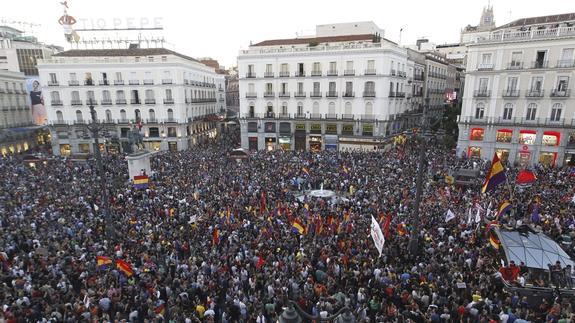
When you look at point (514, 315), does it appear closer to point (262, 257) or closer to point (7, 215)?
point (262, 257)

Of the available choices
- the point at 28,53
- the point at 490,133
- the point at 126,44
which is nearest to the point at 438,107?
the point at 490,133

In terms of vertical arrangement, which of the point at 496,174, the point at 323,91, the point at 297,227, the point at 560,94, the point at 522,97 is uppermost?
the point at 323,91

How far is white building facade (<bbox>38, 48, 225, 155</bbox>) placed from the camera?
46062 mm

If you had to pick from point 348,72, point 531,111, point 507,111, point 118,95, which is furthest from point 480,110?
point 118,95

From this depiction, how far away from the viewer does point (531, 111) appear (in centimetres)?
3459

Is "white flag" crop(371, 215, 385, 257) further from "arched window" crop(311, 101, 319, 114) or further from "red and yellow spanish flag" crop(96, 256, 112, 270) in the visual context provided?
"arched window" crop(311, 101, 319, 114)

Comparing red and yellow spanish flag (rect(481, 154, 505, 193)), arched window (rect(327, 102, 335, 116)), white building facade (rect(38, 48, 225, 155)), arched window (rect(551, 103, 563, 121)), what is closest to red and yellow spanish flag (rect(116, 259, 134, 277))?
red and yellow spanish flag (rect(481, 154, 505, 193))

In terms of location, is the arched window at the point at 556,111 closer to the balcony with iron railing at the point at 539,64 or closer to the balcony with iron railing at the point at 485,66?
the balcony with iron railing at the point at 539,64

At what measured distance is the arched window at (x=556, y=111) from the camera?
3334 cm

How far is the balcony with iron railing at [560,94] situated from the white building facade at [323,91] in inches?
610

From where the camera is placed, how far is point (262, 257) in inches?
568

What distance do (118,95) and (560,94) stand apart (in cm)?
5055

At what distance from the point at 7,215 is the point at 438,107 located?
61936mm

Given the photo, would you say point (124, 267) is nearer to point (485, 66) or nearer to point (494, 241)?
point (494, 241)
